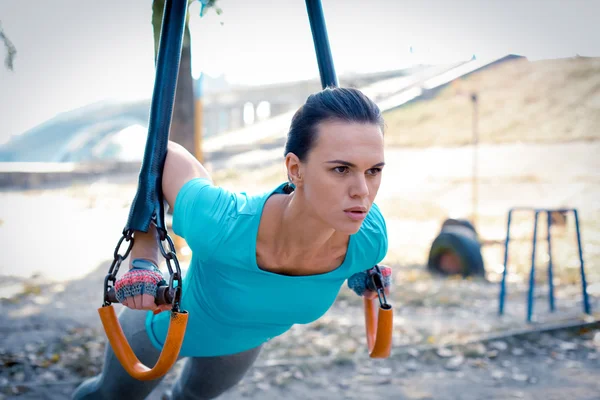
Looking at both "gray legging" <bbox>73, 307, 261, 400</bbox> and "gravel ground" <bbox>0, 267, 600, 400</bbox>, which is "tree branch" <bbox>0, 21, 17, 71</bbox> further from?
"gravel ground" <bbox>0, 267, 600, 400</bbox>

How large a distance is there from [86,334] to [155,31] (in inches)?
95.7

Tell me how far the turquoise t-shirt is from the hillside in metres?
13.7

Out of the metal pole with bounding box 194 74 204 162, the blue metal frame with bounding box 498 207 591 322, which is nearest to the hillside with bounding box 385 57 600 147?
the metal pole with bounding box 194 74 204 162

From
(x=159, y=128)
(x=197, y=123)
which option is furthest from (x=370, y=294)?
(x=197, y=123)

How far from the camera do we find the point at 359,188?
165cm

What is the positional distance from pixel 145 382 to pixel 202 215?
0.81m

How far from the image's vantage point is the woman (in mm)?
1688

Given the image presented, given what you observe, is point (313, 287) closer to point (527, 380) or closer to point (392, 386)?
point (392, 386)

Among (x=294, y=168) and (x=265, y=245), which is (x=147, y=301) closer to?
(x=265, y=245)

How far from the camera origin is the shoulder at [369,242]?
2000 mm

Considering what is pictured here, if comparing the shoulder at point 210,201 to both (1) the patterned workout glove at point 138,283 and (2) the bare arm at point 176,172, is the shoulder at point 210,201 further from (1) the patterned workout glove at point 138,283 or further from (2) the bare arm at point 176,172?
(1) the patterned workout glove at point 138,283

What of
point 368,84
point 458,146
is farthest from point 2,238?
point 458,146

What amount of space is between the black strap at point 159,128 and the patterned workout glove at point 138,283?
16 centimetres

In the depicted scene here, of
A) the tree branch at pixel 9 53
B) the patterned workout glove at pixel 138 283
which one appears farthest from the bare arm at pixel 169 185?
the tree branch at pixel 9 53
